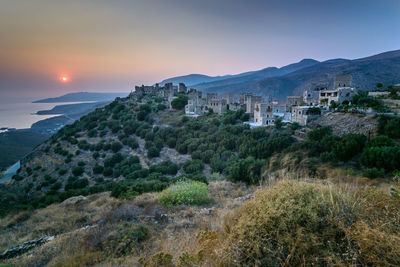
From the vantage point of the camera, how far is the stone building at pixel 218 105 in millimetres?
29141

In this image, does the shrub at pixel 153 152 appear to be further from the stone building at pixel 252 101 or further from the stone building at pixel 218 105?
the stone building at pixel 252 101

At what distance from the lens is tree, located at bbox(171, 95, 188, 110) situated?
33625 millimetres

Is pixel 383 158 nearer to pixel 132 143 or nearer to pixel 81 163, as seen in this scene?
pixel 132 143

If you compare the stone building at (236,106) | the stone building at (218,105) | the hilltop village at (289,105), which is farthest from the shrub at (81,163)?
the stone building at (236,106)

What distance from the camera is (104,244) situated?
3.84m

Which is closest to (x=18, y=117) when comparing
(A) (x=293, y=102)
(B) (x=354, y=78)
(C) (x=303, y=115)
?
(A) (x=293, y=102)

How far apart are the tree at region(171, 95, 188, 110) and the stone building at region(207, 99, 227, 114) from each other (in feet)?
17.9

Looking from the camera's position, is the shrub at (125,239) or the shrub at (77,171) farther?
the shrub at (77,171)

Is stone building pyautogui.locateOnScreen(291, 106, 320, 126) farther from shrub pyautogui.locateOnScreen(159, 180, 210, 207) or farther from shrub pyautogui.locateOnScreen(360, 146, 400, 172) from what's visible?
shrub pyautogui.locateOnScreen(159, 180, 210, 207)

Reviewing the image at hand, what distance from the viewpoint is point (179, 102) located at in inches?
1323

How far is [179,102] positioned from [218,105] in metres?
7.94

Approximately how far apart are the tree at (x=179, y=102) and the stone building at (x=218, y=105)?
5451mm

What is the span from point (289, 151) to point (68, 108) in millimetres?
146145

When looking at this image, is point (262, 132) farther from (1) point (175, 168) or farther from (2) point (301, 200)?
(2) point (301, 200)
